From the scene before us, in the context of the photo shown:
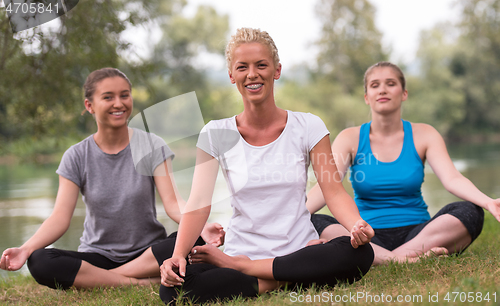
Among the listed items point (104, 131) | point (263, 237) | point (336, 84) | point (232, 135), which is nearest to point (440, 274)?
point (263, 237)

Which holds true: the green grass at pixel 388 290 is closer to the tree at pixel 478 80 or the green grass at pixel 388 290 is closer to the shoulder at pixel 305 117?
the shoulder at pixel 305 117

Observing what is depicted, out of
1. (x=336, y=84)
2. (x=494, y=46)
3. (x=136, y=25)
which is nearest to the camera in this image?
(x=136, y=25)

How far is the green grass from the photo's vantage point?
1.86 m

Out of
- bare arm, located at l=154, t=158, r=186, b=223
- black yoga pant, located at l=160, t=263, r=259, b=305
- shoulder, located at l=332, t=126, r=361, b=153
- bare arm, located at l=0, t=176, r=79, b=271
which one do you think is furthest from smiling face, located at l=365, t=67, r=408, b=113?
bare arm, located at l=0, t=176, r=79, b=271

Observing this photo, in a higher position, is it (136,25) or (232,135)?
(136,25)

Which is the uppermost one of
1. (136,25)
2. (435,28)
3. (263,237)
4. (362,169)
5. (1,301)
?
(435,28)

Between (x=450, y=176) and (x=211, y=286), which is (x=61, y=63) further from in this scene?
(x=450, y=176)

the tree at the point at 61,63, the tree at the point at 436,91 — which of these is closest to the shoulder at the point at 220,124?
the tree at the point at 61,63

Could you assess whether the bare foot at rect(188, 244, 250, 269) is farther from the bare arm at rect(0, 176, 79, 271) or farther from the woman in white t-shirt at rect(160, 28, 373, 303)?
the bare arm at rect(0, 176, 79, 271)

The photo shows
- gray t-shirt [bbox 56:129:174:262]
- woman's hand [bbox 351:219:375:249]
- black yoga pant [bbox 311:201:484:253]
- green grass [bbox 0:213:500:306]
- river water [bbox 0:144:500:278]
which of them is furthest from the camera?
river water [bbox 0:144:500:278]

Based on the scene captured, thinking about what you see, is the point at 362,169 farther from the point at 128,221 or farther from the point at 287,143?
the point at 128,221

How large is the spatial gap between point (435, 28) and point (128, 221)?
3512 centimetres

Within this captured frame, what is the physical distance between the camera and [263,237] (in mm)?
2375

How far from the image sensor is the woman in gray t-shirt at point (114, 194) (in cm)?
282
